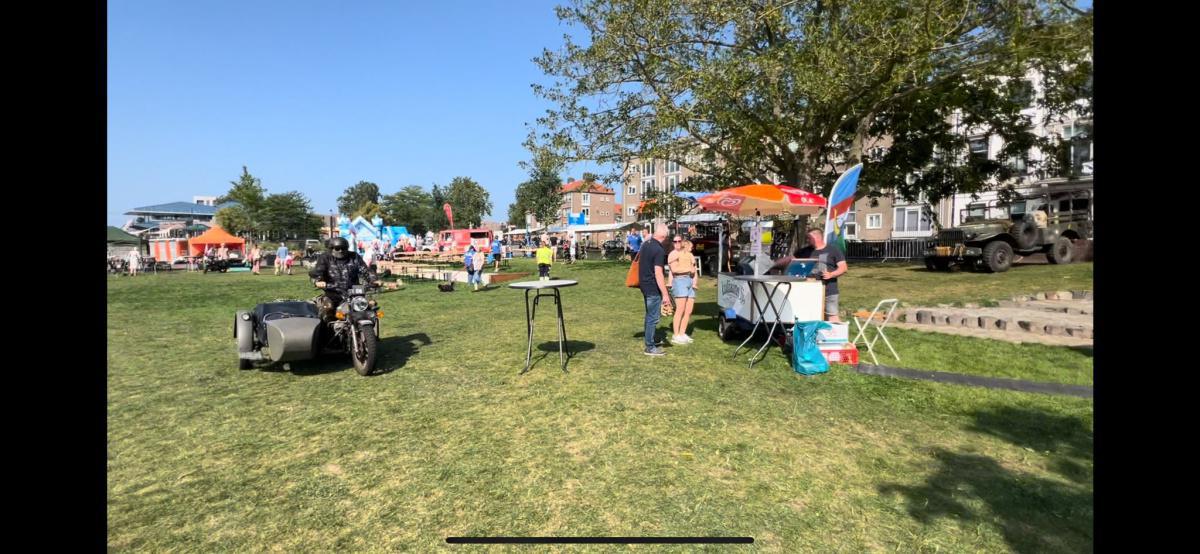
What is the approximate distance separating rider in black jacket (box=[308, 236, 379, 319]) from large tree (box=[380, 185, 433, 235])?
84.8 meters

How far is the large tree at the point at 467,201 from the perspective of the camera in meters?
87.2

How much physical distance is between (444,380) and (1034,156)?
30.3 metres

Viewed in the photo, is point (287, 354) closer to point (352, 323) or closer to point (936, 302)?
point (352, 323)

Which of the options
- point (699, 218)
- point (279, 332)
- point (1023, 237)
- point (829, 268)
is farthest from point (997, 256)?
point (279, 332)

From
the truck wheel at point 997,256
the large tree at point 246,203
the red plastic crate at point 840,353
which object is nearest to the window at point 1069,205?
the truck wheel at point 997,256

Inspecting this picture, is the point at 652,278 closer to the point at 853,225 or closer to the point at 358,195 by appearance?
the point at 853,225

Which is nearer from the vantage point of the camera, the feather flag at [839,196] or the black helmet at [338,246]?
the black helmet at [338,246]

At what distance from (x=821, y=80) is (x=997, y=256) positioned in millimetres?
8828

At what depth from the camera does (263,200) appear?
57188mm

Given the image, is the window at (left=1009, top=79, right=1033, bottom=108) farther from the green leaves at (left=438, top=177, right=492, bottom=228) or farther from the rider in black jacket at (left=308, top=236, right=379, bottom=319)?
the green leaves at (left=438, top=177, right=492, bottom=228)

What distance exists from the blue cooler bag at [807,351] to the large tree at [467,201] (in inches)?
3293

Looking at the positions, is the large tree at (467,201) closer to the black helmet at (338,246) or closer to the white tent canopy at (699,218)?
the white tent canopy at (699,218)

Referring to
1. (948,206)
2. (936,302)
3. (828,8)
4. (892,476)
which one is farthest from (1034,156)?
(892,476)
